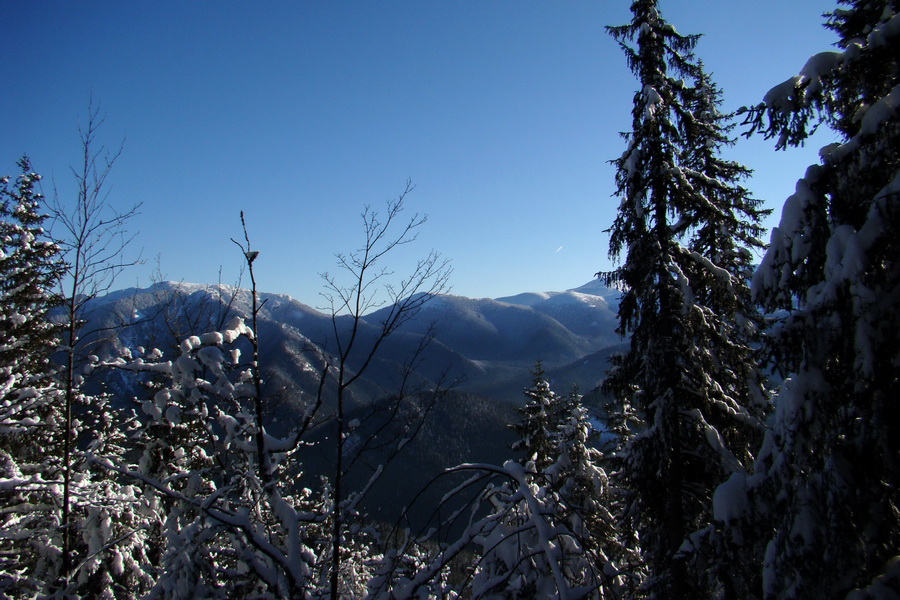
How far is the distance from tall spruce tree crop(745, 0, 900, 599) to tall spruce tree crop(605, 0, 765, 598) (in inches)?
167

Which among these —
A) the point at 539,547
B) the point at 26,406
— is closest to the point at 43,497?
the point at 26,406

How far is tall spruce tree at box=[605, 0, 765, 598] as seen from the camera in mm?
7672

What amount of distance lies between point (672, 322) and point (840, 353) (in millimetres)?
4662

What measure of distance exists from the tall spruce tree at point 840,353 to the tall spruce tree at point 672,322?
167 inches

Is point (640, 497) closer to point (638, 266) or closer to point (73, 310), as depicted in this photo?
point (638, 266)

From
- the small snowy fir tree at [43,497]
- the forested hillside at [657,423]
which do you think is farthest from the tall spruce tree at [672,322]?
the small snowy fir tree at [43,497]

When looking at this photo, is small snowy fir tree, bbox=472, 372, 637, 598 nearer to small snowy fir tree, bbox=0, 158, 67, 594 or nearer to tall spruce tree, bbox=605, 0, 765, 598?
tall spruce tree, bbox=605, 0, 765, 598

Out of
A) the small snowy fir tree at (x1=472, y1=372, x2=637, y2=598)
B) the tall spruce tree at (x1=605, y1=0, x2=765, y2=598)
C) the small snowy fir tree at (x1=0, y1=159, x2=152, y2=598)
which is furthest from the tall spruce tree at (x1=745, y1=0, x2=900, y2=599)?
the small snowy fir tree at (x1=0, y1=159, x2=152, y2=598)

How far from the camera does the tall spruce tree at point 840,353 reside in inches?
115

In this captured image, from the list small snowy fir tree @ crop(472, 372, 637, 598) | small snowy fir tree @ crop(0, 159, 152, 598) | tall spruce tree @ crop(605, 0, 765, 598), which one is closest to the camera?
small snowy fir tree @ crop(472, 372, 637, 598)

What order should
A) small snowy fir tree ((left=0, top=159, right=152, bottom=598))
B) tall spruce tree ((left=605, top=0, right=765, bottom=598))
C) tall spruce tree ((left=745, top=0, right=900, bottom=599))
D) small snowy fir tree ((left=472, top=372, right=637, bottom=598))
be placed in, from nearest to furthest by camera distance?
small snowy fir tree ((left=472, top=372, right=637, bottom=598))
tall spruce tree ((left=745, top=0, right=900, bottom=599))
small snowy fir tree ((left=0, top=159, right=152, bottom=598))
tall spruce tree ((left=605, top=0, right=765, bottom=598))

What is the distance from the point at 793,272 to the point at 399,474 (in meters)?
107

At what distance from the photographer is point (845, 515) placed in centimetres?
296

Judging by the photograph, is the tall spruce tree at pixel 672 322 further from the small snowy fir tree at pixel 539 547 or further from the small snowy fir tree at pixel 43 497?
the small snowy fir tree at pixel 43 497
